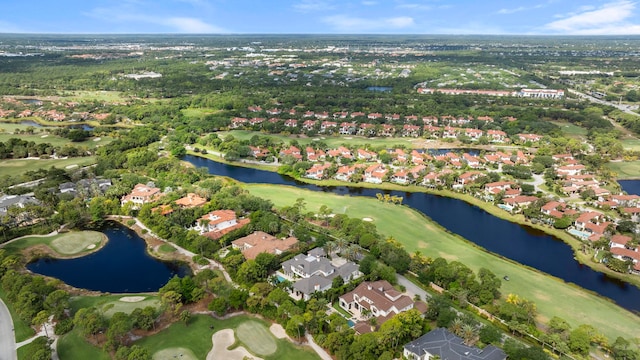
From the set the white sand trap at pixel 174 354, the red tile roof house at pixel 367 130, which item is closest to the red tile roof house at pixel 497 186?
the red tile roof house at pixel 367 130

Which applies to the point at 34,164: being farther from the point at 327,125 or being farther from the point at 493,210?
the point at 493,210

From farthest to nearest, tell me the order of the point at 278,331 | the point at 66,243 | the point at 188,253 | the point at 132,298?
the point at 66,243
the point at 188,253
the point at 132,298
the point at 278,331

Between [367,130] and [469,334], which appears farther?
[367,130]

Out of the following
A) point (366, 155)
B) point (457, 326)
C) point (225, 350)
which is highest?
point (366, 155)

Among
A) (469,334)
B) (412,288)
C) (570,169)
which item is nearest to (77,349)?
(412,288)

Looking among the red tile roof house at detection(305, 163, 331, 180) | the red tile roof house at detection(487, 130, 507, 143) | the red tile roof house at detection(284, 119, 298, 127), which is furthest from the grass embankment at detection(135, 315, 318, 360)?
the red tile roof house at detection(487, 130, 507, 143)

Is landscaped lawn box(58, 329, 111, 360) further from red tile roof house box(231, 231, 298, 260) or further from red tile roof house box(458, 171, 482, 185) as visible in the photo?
red tile roof house box(458, 171, 482, 185)

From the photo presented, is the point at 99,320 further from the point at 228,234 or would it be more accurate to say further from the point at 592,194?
the point at 592,194
